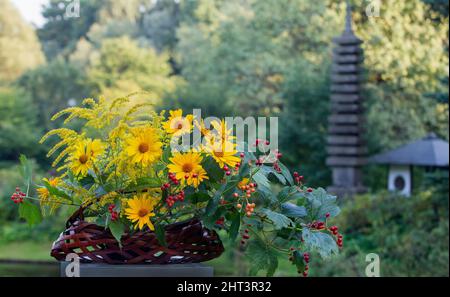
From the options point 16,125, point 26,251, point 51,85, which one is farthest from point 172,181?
point 51,85

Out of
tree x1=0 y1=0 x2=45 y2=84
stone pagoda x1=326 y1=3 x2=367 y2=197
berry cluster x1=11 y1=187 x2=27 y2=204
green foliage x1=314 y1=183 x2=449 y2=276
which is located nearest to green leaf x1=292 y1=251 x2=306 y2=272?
berry cluster x1=11 y1=187 x2=27 y2=204

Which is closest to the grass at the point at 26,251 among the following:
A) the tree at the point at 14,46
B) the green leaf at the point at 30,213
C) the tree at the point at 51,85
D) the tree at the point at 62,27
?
the tree at the point at 51,85

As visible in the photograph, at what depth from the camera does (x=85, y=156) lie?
1317 millimetres

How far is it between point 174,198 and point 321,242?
0.83 ft

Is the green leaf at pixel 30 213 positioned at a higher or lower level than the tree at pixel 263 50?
lower

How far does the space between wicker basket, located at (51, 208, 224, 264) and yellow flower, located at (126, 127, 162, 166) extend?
12 cm

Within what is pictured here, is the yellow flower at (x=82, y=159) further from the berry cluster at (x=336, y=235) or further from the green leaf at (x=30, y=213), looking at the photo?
the berry cluster at (x=336, y=235)

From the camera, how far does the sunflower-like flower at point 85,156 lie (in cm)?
131

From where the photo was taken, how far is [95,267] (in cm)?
128

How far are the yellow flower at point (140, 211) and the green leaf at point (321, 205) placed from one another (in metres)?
0.28

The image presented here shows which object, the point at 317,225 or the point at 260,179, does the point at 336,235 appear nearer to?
the point at 317,225

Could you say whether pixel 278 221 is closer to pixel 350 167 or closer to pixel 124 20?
pixel 350 167

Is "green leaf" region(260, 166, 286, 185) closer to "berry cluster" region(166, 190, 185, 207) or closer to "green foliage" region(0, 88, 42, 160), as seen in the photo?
"berry cluster" region(166, 190, 185, 207)
